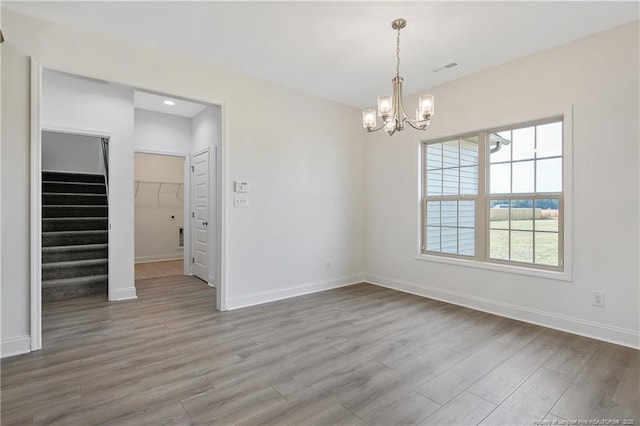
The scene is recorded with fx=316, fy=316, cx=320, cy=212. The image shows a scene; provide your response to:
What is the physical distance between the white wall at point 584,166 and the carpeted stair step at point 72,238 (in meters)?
5.40

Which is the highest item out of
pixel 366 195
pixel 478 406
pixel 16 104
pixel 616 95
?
pixel 616 95

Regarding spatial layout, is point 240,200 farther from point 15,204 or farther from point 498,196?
point 498,196

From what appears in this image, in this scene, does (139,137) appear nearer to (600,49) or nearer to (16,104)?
(16,104)

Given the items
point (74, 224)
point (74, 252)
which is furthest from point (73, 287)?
point (74, 224)

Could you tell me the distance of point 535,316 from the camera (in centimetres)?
339

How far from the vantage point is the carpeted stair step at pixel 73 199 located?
5.29m

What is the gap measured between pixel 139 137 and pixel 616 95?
627 centimetres

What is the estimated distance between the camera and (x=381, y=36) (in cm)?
304

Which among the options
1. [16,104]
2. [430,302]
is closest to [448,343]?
[430,302]

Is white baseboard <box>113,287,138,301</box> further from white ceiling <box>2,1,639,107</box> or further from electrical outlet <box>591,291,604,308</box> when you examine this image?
electrical outlet <box>591,291,604,308</box>

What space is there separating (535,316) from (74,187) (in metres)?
7.25

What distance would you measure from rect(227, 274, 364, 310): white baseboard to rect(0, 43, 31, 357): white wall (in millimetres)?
1877

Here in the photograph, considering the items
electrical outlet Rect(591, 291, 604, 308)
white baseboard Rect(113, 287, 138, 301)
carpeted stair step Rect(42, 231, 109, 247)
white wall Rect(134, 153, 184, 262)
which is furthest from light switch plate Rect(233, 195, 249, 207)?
white wall Rect(134, 153, 184, 262)

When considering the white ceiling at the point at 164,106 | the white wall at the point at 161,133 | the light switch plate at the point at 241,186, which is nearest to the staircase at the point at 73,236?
the white wall at the point at 161,133
